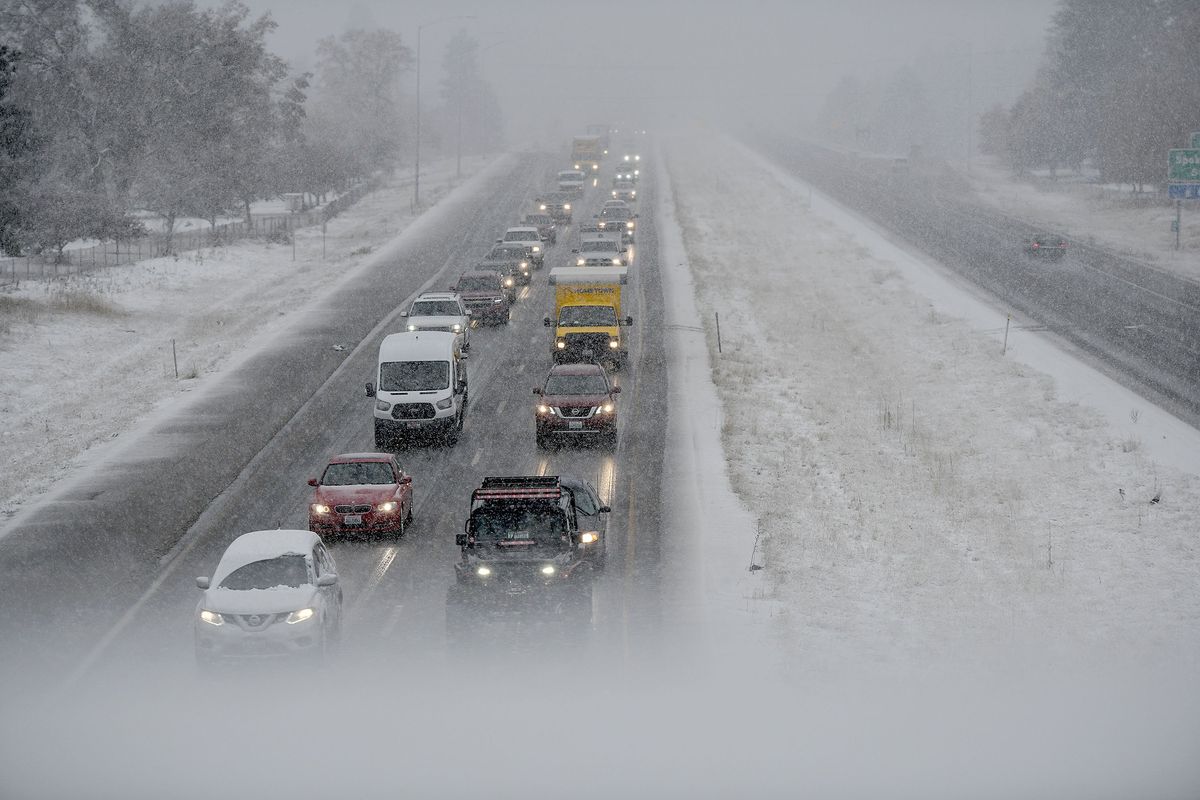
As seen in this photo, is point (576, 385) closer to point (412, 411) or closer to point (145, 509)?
point (412, 411)

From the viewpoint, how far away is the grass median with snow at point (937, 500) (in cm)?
1930

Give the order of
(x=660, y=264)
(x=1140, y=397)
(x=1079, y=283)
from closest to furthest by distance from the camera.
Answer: (x=1140, y=397), (x=1079, y=283), (x=660, y=264)

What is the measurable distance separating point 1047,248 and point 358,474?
48.0 metres

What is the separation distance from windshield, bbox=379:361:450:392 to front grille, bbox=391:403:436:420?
0.36m

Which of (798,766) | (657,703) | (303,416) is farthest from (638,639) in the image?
(303,416)

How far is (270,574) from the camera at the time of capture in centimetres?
1606

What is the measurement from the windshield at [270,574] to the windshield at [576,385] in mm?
13058

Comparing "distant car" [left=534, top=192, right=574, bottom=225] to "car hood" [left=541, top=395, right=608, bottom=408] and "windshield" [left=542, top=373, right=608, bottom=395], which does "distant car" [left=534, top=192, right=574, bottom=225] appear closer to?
"windshield" [left=542, top=373, right=608, bottom=395]

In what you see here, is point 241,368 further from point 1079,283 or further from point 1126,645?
point 1079,283

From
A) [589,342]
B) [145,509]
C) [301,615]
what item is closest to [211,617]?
[301,615]

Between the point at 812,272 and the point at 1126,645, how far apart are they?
45.6 m

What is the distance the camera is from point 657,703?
50.9 feet

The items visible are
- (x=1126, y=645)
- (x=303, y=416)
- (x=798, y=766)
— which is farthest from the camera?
(x=303, y=416)

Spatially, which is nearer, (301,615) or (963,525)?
(301,615)
